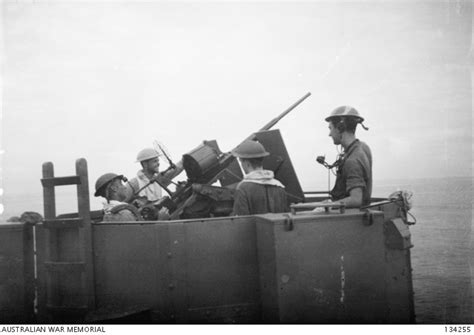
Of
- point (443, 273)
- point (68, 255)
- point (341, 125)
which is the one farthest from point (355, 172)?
point (443, 273)

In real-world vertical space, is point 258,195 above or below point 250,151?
below

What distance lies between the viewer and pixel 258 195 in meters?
4.70

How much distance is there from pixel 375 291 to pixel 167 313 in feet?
6.28

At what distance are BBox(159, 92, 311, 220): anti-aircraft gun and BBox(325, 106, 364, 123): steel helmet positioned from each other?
91 cm

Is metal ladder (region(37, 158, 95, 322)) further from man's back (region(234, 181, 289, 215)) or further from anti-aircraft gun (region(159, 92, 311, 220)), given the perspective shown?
anti-aircraft gun (region(159, 92, 311, 220))

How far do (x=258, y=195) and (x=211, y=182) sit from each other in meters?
1.98

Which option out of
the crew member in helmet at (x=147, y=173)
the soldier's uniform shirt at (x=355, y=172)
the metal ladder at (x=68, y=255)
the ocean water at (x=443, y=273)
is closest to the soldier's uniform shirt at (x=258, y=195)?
the soldier's uniform shirt at (x=355, y=172)

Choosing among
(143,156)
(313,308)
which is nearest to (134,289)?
(313,308)

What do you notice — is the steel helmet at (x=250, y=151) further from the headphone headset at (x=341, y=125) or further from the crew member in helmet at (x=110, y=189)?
the crew member in helmet at (x=110, y=189)

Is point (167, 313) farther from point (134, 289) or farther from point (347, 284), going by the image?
point (347, 284)

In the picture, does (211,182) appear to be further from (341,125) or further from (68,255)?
(68,255)

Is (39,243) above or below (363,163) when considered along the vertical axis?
below

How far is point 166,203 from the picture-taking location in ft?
20.1

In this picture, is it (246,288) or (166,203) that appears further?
(166,203)
